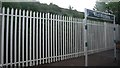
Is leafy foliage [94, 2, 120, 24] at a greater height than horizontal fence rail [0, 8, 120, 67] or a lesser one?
greater

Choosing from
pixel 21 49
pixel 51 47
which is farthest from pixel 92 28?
pixel 21 49

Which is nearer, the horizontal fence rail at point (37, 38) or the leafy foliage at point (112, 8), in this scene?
the horizontal fence rail at point (37, 38)

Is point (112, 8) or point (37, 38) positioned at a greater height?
point (112, 8)

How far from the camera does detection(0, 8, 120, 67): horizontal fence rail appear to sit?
6102 mm

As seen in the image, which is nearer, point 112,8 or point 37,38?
point 37,38

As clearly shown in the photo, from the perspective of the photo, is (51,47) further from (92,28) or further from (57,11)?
(92,28)

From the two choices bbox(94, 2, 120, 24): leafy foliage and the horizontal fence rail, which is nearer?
the horizontal fence rail

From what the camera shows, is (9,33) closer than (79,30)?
Yes

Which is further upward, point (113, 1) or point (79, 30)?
point (113, 1)

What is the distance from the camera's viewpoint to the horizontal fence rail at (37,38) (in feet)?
20.0

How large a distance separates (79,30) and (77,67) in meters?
3.23

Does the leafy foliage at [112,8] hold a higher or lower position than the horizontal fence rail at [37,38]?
higher

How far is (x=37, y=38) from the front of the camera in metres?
7.14

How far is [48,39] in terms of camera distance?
762cm
